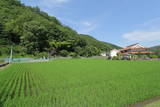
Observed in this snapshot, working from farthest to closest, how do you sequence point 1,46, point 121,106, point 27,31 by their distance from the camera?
1. point 27,31
2. point 1,46
3. point 121,106

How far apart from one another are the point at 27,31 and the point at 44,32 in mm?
7036

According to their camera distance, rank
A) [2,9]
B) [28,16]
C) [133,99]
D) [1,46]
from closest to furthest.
A: 1. [133,99]
2. [1,46]
3. [2,9]
4. [28,16]

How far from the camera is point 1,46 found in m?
38.8

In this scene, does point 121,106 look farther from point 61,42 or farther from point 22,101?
point 61,42

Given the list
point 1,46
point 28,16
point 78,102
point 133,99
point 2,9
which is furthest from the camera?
point 28,16

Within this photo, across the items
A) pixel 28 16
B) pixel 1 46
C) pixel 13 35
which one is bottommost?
pixel 1 46

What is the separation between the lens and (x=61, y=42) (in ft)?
177

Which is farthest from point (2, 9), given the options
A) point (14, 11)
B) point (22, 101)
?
point (22, 101)

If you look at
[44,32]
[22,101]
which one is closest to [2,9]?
[44,32]

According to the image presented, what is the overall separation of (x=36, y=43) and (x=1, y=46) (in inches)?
408

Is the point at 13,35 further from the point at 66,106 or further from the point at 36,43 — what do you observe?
the point at 66,106

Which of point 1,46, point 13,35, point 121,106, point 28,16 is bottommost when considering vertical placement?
point 121,106

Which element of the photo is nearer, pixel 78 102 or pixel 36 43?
pixel 78 102

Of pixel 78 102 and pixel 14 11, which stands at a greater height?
pixel 14 11
